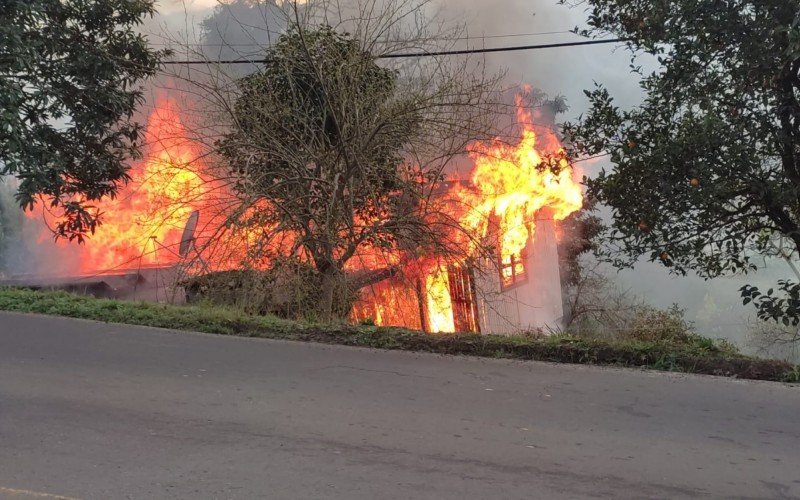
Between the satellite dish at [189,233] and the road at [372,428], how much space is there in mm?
1703

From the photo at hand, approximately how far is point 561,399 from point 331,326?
9.74 ft

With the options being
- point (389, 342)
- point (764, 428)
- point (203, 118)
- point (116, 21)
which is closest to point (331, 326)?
point (389, 342)

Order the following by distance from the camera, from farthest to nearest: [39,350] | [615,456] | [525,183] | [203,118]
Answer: [525,183] → [203,118] → [39,350] → [615,456]

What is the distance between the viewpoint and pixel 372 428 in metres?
4.39

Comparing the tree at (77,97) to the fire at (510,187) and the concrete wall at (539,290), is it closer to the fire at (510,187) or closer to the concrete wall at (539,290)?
the fire at (510,187)

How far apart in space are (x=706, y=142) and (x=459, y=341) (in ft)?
9.18

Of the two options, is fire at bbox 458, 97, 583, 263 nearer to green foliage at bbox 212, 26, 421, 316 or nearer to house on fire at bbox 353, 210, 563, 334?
house on fire at bbox 353, 210, 563, 334

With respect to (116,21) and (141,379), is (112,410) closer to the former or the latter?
(141,379)

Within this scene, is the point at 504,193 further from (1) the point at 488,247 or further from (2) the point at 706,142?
(2) the point at 706,142

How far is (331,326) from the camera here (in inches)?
284

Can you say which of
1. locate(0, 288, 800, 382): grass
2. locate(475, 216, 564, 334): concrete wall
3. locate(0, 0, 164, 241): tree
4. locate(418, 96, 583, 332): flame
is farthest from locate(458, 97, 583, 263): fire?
locate(0, 0, 164, 241): tree

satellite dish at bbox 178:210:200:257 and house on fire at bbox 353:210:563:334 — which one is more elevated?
satellite dish at bbox 178:210:200:257

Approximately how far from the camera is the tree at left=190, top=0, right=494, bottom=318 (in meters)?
8.24

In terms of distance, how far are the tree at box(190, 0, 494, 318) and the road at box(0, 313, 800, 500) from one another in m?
2.53
